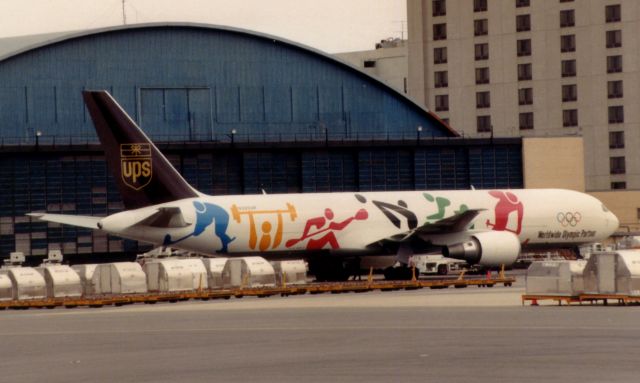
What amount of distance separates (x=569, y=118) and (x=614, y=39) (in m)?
9.40

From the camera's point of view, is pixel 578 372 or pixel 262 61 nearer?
pixel 578 372

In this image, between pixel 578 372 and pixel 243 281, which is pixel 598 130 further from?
pixel 578 372


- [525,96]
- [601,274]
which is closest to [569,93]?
[525,96]

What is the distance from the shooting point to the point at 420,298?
56719 mm

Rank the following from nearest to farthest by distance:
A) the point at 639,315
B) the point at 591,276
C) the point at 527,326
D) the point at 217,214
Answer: the point at 527,326
the point at 639,315
the point at 591,276
the point at 217,214

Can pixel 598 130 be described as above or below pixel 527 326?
above

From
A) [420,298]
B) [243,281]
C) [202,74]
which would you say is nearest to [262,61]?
[202,74]

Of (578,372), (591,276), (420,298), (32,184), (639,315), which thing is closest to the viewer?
(578,372)

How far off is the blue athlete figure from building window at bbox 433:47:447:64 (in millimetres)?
88211

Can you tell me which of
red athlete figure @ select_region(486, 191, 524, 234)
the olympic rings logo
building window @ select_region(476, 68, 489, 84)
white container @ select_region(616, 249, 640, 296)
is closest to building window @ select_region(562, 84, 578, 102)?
building window @ select_region(476, 68, 489, 84)

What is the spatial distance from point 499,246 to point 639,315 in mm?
29954

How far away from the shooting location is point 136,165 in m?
71.2

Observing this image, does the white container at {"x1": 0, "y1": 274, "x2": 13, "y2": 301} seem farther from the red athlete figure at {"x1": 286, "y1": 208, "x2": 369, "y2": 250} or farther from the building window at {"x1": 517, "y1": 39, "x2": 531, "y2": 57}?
the building window at {"x1": 517, "y1": 39, "x2": 531, "y2": 57}

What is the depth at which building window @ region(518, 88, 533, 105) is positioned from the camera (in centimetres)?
15150
